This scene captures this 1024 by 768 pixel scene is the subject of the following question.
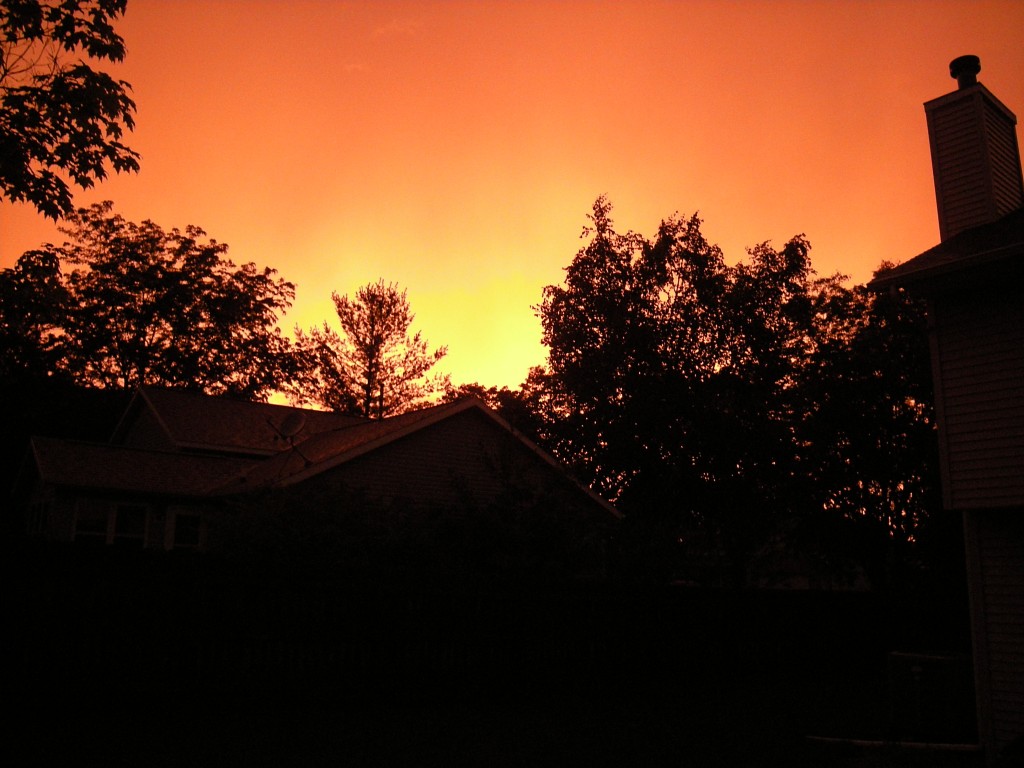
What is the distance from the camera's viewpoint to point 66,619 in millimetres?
9336

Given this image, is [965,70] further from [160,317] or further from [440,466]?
[160,317]

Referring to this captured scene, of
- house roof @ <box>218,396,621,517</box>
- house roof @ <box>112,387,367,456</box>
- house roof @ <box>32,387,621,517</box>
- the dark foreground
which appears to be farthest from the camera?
house roof @ <box>112,387,367,456</box>

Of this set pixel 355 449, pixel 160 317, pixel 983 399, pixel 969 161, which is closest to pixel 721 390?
pixel 355 449

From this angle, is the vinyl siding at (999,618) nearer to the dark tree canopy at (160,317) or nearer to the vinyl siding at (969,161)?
the vinyl siding at (969,161)

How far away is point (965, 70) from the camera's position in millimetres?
12969

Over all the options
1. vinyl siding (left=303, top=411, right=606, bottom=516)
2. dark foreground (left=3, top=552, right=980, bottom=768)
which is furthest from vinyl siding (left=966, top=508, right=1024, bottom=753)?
vinyl siding (left=303, top=411, right=606, bottom=516)

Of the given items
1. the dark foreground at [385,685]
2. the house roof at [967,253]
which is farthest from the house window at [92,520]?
the house roof at [967,253]

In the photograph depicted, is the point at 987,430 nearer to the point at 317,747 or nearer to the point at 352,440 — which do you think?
the point at 317,747

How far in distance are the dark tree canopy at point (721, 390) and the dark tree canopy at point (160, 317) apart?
20356 millimetres

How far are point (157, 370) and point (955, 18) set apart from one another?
39.3 metres

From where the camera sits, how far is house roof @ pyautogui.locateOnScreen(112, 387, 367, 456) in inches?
1086

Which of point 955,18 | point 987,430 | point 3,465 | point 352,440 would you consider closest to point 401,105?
point 352,440

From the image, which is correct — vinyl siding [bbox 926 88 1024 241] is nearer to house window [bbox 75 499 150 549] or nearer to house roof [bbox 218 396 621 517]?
house roof [bbox 218 396 621 517]

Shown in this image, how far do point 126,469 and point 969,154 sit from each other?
19322 mm
